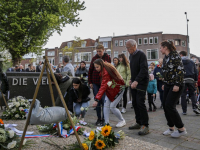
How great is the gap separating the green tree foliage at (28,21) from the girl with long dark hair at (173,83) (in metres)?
15.0

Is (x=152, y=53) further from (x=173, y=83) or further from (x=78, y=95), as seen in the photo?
(x=173, y=83)

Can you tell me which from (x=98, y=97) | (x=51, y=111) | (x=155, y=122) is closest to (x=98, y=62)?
(x=98, y=97)

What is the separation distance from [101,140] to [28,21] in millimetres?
16833

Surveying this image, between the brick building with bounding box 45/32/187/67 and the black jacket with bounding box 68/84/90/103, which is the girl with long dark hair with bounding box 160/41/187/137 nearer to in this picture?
the black jacket with bounding box 68/84/90/103

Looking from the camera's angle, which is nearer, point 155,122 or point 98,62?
point 98,62

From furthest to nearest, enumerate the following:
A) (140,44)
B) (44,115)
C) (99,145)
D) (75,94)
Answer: (140,44)
(75,94)
(99,145)
(44,115)

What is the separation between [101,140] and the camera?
3.12 metres

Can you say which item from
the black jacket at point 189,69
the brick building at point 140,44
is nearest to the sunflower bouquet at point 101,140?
the black jacket at point 189,69

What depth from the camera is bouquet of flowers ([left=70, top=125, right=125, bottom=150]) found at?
3.02m

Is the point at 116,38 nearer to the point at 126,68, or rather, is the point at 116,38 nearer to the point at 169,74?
the point at 126,68

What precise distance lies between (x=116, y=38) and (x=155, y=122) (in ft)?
143

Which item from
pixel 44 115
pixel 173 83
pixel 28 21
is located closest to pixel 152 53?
pixel 28 21

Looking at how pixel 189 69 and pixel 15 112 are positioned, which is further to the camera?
pixel 189 69

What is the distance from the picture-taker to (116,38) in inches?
1869
